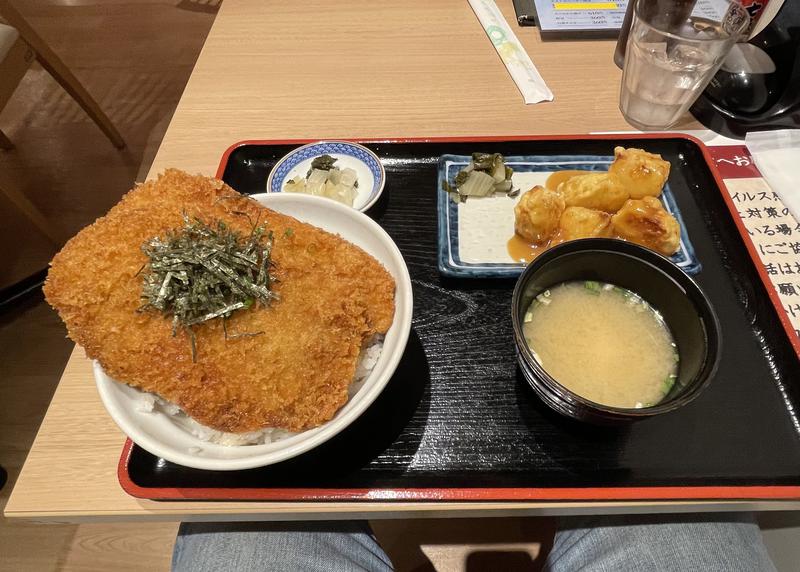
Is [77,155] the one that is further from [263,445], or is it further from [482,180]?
[263,445]

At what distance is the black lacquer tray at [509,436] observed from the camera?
1138 millimetres

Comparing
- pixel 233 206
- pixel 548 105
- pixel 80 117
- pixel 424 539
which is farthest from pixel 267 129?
pixel 80 117

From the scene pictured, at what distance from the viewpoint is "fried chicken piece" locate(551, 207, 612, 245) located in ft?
4.89

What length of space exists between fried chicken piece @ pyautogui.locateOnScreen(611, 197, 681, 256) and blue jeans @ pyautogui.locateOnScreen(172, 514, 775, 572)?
2.41 feet

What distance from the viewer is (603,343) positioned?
1.21 metres

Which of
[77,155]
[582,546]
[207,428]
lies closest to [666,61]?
[582,546]

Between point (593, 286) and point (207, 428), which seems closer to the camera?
point (207, 428)

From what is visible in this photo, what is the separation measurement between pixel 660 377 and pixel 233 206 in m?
1.13

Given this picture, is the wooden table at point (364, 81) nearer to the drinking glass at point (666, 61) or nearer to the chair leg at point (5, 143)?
the drinking glass at point (666, 61)

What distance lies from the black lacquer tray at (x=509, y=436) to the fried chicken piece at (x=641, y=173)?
280 millimetres

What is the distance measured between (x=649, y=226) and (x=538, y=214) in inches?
12.6

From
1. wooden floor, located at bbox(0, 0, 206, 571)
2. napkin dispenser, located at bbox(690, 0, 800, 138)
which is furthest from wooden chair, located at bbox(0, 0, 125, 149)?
napkin dispenser, located at bbox(690, 0, 800, 138)

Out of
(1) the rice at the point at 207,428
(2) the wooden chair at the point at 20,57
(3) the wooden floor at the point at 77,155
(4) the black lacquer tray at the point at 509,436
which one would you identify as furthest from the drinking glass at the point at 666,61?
(2) the wooden chair at the point at 20,57

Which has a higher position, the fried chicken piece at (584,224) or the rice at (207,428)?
the rice at (207,428)
